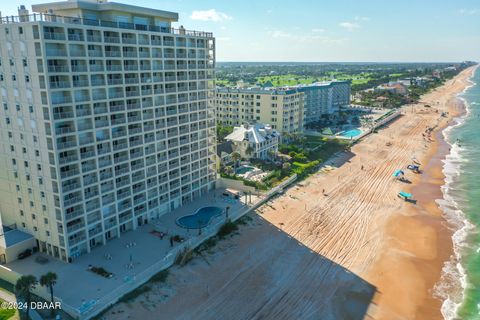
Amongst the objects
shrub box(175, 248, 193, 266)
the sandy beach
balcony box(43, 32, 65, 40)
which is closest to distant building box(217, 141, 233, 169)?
the sandy beach

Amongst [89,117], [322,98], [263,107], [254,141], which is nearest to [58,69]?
[89,117]

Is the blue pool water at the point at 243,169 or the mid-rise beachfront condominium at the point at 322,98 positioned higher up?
the mid-rise beachfront condominium at the point at 322,98

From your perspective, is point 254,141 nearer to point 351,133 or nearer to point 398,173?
point 398,173

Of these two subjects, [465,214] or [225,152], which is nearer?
[465,214]

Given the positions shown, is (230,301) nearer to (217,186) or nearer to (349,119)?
(217,186)

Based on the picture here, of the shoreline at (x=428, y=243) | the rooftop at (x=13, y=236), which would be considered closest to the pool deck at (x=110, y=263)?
the rooftop at (x=13, y=236)

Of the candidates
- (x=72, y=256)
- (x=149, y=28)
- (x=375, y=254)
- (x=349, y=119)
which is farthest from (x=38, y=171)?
(x=349, y=119)

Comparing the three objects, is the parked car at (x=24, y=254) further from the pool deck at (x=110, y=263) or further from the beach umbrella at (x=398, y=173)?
the beach umbrella at (x=398, y=173)
